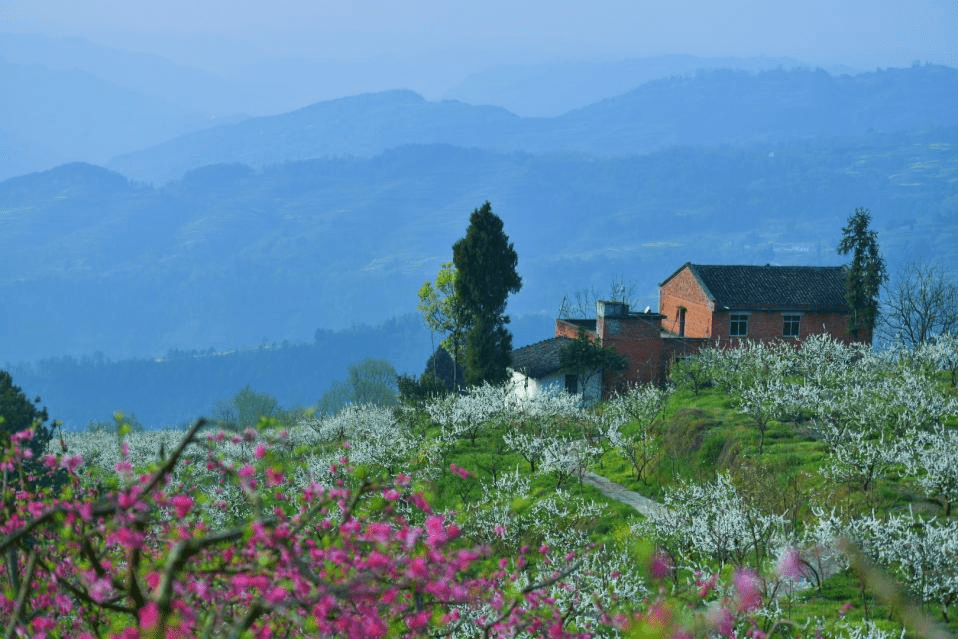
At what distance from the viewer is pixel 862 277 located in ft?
221

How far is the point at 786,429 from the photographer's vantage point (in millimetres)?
41406

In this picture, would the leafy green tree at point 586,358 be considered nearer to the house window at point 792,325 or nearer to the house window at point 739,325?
the house window at point 739,325

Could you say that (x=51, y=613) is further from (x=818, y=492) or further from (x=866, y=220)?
(x=866, y=220)

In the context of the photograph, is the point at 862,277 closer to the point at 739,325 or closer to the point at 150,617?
the point at 739,325

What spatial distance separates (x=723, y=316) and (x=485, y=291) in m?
16.8

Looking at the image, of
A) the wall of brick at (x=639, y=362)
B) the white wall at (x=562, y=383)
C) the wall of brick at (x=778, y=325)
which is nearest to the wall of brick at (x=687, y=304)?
the wall of brick at (x=778, y=325)

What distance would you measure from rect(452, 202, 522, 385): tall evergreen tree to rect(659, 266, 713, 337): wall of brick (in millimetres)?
14080

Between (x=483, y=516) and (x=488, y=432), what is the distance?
2389 centimetres

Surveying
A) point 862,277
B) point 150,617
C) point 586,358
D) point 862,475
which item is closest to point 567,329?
point 586,358

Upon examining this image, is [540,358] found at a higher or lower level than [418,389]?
higher

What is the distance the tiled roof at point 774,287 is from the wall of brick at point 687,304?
3.35 ft

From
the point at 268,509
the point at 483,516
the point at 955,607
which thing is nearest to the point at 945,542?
the point at 955,607

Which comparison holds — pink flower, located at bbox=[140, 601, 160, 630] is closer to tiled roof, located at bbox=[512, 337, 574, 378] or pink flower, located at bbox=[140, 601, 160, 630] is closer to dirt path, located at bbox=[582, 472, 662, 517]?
dirt path, located at bbox=[582, 472, 662, 517]

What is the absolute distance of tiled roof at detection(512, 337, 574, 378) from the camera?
205 ft
